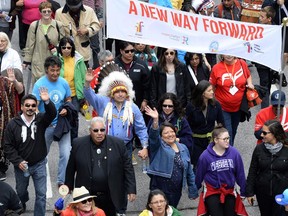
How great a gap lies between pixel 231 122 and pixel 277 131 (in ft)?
8.50

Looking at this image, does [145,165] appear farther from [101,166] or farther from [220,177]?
[101,166]

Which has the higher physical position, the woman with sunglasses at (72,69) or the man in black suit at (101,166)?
the woman with sunglasses at (72,69)

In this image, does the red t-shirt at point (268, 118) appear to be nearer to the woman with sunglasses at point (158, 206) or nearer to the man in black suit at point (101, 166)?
the man in black suit at point (101, 166)

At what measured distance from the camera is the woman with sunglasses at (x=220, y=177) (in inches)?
456

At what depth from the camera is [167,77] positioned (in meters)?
13.7

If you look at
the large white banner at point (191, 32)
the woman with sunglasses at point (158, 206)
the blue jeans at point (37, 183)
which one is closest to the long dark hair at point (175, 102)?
the large white banner at point (191, 32)

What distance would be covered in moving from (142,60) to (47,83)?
6.11 ft

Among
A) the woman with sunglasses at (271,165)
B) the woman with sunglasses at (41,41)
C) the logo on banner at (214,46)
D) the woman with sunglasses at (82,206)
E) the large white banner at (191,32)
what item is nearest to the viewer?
the woman with sunglasses at (82,206)

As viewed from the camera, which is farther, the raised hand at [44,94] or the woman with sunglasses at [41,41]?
the woman with sunglasses at [41,41]

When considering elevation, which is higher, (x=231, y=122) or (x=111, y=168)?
(x=231, y=122)

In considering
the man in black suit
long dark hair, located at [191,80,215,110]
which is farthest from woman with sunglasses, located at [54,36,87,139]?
the man in black suit

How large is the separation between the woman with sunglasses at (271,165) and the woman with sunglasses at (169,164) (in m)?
0.81

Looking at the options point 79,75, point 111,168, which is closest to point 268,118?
point 111,168

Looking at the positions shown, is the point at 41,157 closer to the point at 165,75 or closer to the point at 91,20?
the point at 165,75
